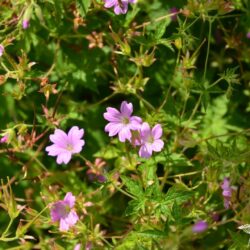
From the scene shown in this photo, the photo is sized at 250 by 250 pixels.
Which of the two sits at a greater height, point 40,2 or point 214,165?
point 40,2

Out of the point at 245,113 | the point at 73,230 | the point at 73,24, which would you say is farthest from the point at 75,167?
the point at 245,113

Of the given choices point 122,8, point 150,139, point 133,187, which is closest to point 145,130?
point 150,139

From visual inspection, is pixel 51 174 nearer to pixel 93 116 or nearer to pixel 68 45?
pixel 93 116

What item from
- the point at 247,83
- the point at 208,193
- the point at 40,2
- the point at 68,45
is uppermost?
the point at 40,2

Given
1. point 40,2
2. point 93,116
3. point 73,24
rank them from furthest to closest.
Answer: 1. point 93,116
2. point 73,24
3. point 40,2

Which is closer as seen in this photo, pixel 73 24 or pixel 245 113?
pixel 73 24

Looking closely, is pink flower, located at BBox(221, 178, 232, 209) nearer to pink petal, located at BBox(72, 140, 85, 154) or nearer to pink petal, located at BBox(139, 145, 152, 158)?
pink petal, located at BBox(139, 145, 152, 158)

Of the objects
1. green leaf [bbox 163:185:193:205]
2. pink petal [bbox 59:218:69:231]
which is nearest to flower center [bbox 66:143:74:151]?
pink petal [bbox 59:218:69:231]

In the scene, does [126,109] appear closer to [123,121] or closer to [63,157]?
[123,121]
